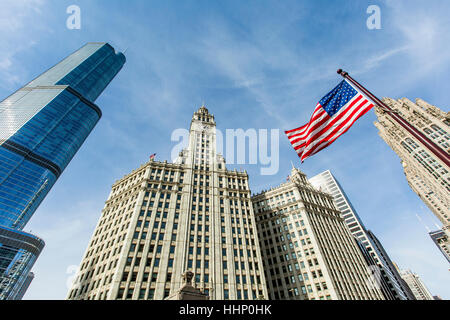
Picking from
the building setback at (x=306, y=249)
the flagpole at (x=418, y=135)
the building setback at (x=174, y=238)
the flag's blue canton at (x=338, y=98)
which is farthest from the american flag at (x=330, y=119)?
the building setback at (x=306, y=249)

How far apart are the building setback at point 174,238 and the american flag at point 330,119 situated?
39.7 m

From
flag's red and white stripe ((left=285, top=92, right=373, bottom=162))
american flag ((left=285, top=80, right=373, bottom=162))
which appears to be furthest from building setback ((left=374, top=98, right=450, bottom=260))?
flag's red and white stripe ((left=285, top=92, right=373, bottom=162))

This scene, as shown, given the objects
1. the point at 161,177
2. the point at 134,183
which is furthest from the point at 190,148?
the point at 134,183

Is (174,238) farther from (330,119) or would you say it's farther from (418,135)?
(418,135)

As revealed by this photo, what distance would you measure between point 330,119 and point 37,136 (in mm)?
161551

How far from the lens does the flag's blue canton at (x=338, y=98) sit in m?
18.6

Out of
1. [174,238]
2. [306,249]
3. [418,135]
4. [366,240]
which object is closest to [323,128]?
[418,135]

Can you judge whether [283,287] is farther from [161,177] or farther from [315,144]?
[315,144]

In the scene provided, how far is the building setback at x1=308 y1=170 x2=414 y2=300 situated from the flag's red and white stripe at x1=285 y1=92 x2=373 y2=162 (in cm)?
9538

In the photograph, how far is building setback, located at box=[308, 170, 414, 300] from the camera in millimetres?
108581

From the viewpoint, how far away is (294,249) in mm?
72875

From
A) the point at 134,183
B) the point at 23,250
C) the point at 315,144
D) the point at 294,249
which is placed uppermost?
the point at 23,250
